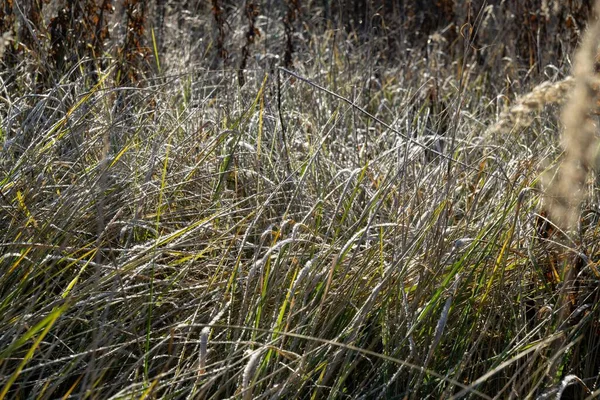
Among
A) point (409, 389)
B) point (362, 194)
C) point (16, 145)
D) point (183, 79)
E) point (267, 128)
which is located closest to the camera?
point (409, 389)

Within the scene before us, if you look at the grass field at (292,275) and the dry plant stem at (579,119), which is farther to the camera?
the grass field at (292,275)

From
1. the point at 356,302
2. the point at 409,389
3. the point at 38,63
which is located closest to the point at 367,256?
the point at 356,302

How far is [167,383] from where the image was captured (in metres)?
1.58

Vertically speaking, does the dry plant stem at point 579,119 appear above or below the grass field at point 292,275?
above

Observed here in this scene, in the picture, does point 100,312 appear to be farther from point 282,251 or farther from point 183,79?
point 183,79

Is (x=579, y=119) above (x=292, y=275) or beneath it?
above

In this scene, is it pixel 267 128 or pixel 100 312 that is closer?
pixel 100 312

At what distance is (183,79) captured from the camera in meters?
3.45

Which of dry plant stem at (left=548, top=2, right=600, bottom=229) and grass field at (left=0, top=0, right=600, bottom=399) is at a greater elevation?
dry plant stem at (left=548, top=2, right=600, bottom=229)

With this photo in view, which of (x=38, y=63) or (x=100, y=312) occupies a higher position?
(x=38, y=63)

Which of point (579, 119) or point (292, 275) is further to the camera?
point (292, 275)

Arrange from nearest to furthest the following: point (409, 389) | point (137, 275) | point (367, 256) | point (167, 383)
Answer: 1. point (167, 383)
2. point (409, 389)
3. point (137, 275)
4. point (367, 256)

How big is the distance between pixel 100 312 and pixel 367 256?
0.64 metres

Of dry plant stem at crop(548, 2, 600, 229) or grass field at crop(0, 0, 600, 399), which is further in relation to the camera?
grass field at crop(0, 0, 600, 399)
